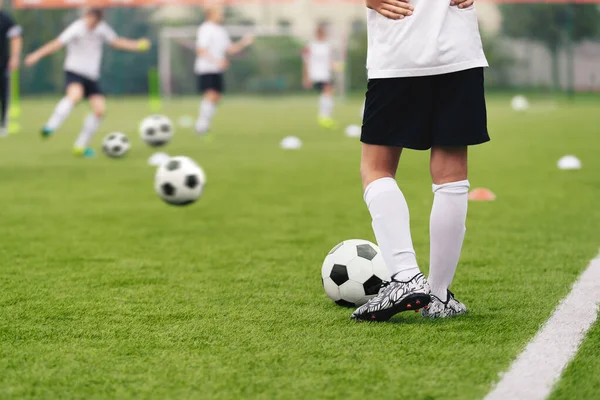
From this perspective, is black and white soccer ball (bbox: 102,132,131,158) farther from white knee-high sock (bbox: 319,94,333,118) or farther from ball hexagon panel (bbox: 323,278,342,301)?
ball hexagon panel (bbox: 323,278,342,301)

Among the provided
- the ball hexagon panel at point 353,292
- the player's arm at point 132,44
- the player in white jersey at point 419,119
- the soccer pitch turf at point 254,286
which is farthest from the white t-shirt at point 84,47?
the player in white jersey at point 419,119

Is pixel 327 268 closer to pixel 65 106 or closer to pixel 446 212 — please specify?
pixel 446 212

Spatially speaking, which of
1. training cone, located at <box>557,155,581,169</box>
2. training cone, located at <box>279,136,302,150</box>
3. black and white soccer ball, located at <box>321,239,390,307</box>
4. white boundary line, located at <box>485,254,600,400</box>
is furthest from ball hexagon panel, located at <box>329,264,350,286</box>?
training cone, located at <box>279,136,302,150</box>

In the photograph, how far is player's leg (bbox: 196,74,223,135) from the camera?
14.9 m

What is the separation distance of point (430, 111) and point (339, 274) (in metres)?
0.82

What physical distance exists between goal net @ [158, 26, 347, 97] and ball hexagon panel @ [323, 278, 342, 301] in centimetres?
2833

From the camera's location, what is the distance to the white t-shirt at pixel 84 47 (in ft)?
38.4

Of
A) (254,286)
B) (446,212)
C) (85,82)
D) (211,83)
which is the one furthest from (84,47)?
(446,212)

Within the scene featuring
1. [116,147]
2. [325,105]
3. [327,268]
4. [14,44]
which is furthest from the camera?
[325,105]

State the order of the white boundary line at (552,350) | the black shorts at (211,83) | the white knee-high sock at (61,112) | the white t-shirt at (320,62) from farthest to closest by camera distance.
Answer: the white t-shirt at (320,62)
the black shorts at (211,83)
the white knee-high sock at (61,112)
the white boundary line at (552,350)

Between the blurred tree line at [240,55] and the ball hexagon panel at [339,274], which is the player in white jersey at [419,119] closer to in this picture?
the ball hexagon panel at [339,274]

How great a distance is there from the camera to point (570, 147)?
12.2m

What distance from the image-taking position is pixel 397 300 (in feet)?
11.0

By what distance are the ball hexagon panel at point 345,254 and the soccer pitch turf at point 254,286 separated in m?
0.19
